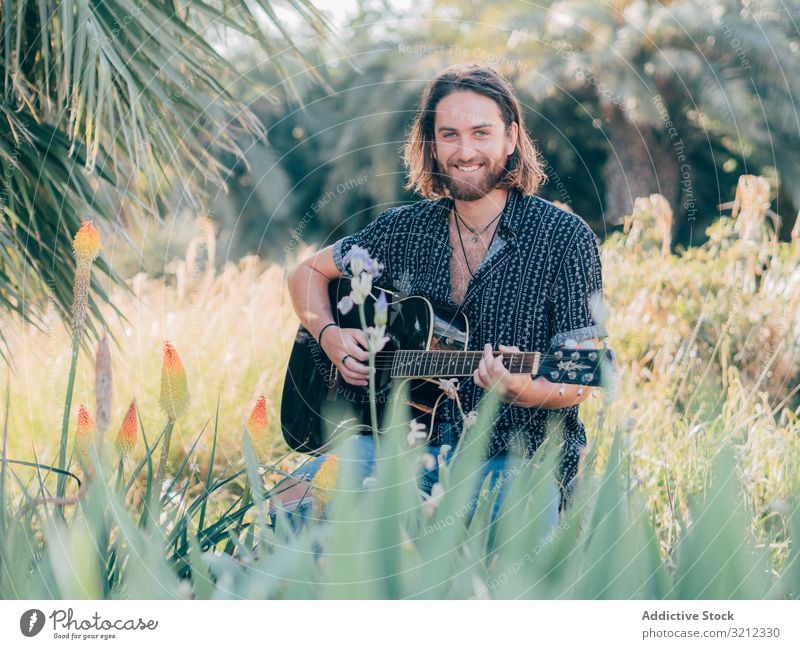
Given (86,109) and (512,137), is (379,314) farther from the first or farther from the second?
(86,109)

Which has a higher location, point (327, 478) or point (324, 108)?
point (324, 108)

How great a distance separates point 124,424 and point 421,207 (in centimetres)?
115

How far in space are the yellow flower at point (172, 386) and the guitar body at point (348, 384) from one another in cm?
71

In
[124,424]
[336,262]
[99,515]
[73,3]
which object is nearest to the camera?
[99,515]

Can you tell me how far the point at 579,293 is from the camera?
2.23m

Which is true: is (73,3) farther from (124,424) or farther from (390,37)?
(390,37)

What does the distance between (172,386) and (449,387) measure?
0.69 m

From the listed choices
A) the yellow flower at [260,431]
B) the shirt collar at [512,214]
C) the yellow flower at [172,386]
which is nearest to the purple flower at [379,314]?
the yellow flower at [260,431]

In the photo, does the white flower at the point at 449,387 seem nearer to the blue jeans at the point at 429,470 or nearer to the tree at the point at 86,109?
the blue jeans at the point at 429,470

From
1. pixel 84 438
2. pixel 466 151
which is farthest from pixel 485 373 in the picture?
pixel 84 438

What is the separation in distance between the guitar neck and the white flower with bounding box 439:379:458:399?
0.03 m

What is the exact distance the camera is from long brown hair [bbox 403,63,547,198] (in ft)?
7.82

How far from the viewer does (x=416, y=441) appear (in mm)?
2262

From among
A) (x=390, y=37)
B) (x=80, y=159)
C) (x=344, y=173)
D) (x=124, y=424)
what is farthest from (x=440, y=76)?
(x=344, y=173)
